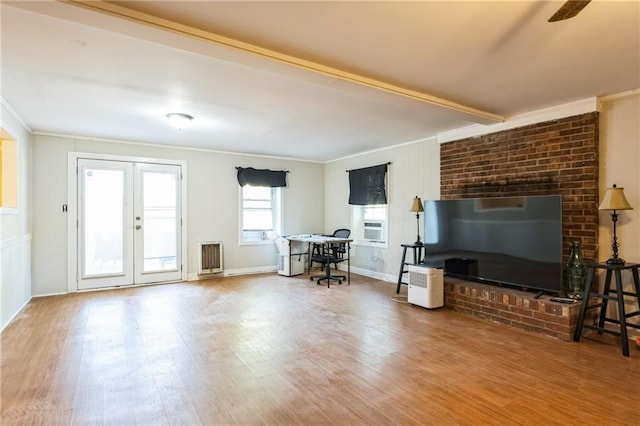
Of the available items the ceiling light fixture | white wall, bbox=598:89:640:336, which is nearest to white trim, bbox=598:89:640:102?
white wall, bbox=598:89:640:336

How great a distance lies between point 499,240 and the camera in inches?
155

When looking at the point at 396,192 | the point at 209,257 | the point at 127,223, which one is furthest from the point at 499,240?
the point at 127,223

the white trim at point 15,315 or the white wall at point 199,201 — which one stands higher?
the white wall at point 199,201

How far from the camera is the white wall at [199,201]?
16.4 ft

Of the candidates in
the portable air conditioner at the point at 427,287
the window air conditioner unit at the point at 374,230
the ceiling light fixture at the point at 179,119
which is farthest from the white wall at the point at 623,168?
the ceiling light fixture at the point at 179,119

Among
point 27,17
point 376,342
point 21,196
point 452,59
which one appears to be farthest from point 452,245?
point 21,196

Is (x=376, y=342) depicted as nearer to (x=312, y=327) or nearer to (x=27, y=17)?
(x=312, y=327)

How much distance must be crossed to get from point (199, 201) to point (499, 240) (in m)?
4.88

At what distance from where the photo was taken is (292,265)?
21.2 feet

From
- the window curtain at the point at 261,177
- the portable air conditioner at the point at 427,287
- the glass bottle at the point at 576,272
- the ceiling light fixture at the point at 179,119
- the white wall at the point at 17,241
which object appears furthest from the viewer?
the window curtain at the point at 261,177

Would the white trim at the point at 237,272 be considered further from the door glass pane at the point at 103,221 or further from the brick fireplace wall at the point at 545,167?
the brick fireplace wall at the point at 545,167

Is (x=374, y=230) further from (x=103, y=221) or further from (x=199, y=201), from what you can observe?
(x=103, y=221)

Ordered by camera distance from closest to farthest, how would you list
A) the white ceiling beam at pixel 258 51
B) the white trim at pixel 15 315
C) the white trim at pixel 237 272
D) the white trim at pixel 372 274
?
the white ceiling beam at pixel 258 51
the white trim at pixel 15 315
the white trim at pixel 372 274
the white trim at pixel 237 272

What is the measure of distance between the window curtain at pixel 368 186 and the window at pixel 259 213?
157 centimetres
